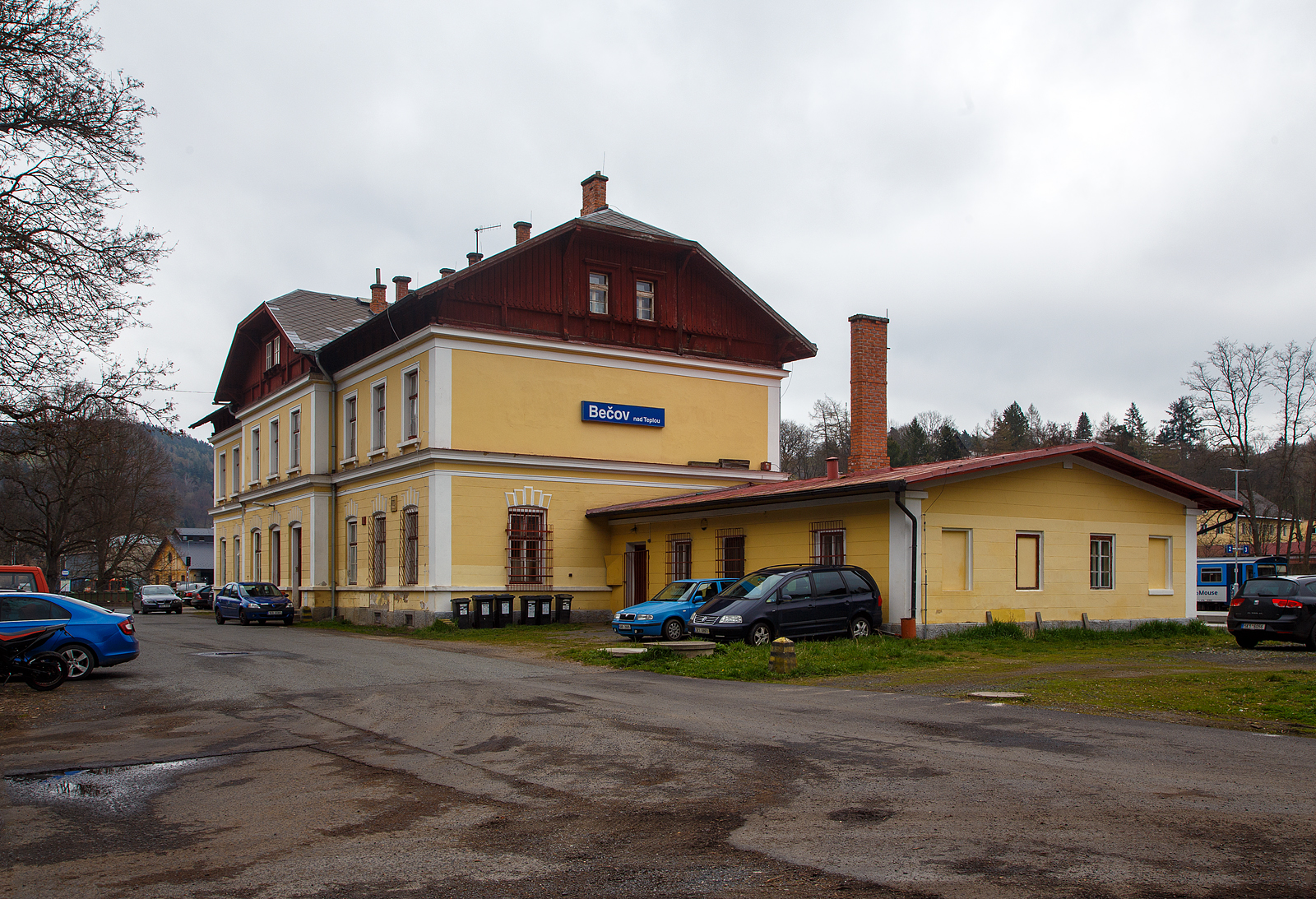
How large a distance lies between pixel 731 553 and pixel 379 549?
40.4 ft

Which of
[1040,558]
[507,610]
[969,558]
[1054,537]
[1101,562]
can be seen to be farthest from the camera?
[507,610]

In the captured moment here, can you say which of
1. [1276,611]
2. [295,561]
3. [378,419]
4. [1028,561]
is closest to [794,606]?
[1028,561]

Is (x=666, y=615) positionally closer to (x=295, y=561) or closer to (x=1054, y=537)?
(x=1054, y=537)

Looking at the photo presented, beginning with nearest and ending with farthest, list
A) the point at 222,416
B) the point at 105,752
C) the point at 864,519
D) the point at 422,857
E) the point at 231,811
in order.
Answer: the point at 422,857, the point at 231,811, the point at 105,752, the point at 864,519, the point at 222,416

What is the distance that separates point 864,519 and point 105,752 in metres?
15.6

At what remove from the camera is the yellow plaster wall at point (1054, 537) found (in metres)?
22.0

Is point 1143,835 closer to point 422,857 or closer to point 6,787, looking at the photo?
point 422,857

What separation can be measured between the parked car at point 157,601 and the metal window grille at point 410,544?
Result: 24261 millimetres

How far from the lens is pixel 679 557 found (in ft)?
95.8

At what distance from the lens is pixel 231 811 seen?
25.0 ft

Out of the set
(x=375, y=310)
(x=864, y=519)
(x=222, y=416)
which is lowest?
(x=864, y=519)

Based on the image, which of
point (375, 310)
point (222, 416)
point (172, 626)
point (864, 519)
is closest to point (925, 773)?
point (864, 519)

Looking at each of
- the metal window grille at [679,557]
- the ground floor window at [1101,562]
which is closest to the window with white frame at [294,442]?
the metal window grille at [679,557]

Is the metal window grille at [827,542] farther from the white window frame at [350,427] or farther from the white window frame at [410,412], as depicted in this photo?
the white window frame at [350,427]
